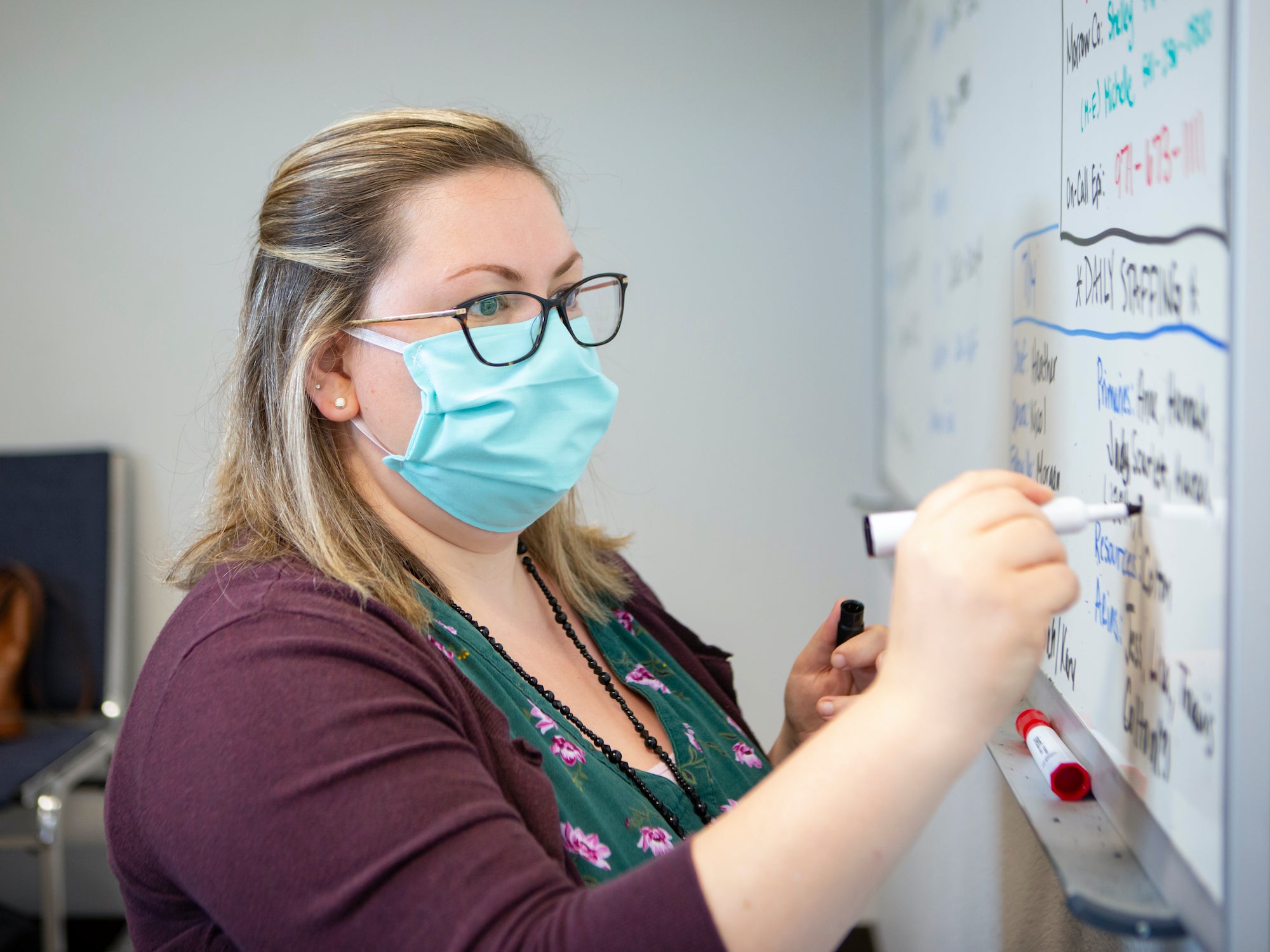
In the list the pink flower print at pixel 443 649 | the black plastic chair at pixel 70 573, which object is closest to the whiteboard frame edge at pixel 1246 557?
the pink flower print at pixel 443 649

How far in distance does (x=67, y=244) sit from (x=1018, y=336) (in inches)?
80.7

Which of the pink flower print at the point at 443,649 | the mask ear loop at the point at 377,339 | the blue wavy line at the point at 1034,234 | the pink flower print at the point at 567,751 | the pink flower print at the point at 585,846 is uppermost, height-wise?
the blue wavy line at the point at 1034,234

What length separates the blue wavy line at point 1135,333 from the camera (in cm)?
47

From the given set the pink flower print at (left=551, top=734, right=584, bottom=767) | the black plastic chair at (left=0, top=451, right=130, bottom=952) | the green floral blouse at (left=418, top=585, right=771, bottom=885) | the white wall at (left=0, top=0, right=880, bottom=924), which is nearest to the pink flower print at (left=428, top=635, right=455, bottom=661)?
the green floral blouse at (left=418, top=585, right=771, bottom=885)

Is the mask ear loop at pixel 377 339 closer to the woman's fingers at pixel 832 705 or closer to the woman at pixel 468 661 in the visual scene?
the woman at pixel 468 661

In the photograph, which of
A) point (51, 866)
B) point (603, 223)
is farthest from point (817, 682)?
point (51, 866)

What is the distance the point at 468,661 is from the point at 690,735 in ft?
0.88

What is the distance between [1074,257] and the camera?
2.19ft

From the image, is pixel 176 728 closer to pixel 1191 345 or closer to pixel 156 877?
pixel 156 877

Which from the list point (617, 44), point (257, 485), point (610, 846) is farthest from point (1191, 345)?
point (617, 44)

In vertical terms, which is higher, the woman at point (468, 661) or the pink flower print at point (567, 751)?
the woman at point (468, 661)

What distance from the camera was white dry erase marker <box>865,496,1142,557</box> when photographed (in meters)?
0.53

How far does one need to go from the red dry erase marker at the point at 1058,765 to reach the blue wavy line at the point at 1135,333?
0.29 m

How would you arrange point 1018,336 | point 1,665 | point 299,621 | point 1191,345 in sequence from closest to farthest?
point 1191,345
point 299,621
point 1018,336
point 1,665
